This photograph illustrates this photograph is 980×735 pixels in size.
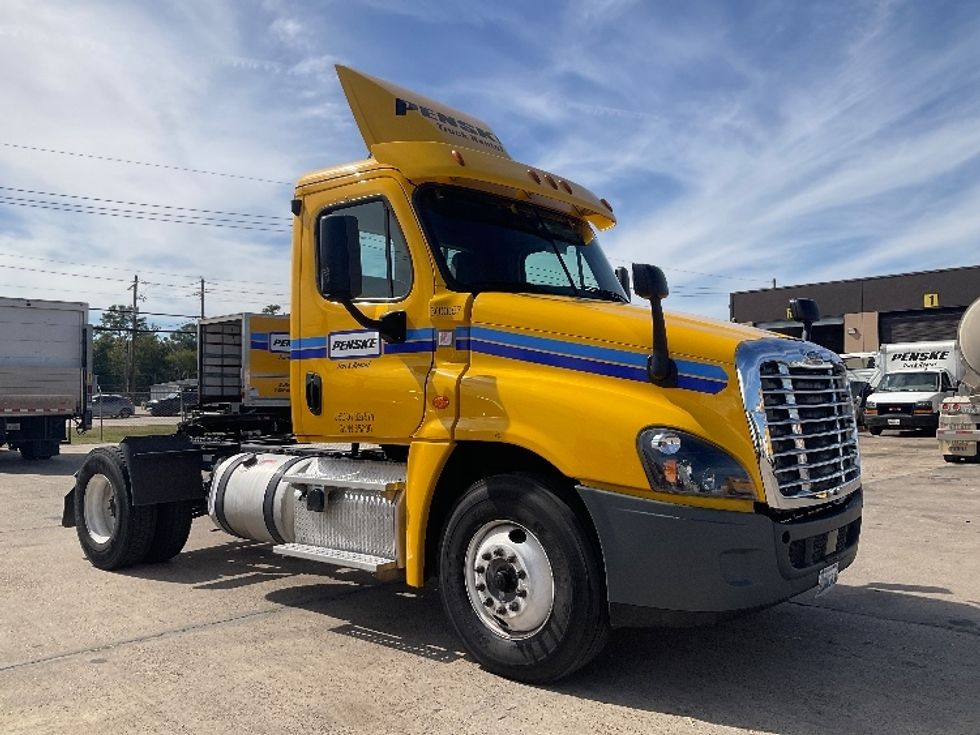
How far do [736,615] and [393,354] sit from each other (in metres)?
2.43

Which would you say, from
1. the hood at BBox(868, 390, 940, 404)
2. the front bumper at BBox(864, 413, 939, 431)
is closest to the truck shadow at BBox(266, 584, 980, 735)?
the front bumper at BBox(864, 413, 939, 431)

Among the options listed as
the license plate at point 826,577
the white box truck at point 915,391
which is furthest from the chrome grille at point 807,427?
the white box truck at point 915,391

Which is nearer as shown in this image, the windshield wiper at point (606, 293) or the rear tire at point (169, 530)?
the windshield wiper at point (606, 293)

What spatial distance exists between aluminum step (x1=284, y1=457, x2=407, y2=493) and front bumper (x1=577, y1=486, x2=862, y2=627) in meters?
1.42

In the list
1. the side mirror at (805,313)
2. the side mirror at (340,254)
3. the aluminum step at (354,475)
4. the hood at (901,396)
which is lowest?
the aluminum step at (354,475)

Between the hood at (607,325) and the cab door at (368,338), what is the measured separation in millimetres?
490

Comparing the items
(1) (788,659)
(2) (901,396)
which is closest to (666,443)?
(1) (788,659)

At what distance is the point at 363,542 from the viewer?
5.30 m

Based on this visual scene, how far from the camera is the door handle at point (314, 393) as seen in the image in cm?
569

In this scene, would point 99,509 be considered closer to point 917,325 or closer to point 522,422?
point 522,422

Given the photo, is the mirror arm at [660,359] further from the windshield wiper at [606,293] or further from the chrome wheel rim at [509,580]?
the windshield wiper at [606,293]

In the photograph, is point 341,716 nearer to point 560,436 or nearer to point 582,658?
point 582,658

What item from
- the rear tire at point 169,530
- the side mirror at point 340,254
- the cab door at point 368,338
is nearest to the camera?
the side mirror at point 340,254

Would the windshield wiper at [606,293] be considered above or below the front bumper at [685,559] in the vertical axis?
above
